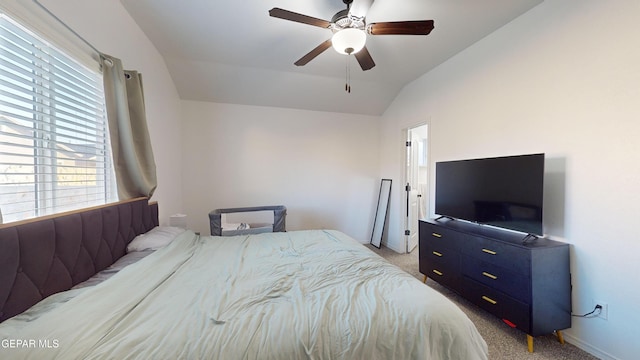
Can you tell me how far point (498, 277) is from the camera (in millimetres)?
1928

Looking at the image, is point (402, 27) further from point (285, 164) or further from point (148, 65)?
point (285, 164)

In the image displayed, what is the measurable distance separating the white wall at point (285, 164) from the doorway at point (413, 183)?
0.70m

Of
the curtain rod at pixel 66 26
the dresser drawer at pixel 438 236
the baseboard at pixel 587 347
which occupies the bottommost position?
the baseboard at pixel 587 347

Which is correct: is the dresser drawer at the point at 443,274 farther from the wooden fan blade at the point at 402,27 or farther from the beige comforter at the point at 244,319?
the wooden fan blade at the point at 402,27

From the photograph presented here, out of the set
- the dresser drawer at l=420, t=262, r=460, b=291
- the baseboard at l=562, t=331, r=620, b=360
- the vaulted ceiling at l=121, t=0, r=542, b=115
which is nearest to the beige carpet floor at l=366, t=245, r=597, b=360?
the baseboard at l=562, t=331, r=620, b=360

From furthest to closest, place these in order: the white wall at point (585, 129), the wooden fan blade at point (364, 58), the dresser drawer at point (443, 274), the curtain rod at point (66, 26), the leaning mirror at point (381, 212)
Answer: the leaning mirror at point (381, 212), the dresser drawer at point (443, 274), the wooden fan blade at point (364, 58), the white wall at point (585, 129), the curtain rod at point (66, 26)

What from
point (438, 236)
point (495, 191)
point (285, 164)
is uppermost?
point (285, 164)

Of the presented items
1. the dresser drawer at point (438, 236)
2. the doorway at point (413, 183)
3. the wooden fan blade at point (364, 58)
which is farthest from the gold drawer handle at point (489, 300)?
the wooden fan blade at point (364, 58)

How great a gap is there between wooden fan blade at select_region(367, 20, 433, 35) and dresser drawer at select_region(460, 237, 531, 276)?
181 centimetres

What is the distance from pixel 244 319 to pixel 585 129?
2.63 metres

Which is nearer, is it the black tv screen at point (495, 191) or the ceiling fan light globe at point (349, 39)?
the ceiling fan light globe at point (349, 39)

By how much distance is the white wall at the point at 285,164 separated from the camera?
12.0 ft

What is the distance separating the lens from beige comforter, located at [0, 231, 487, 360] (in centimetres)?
82

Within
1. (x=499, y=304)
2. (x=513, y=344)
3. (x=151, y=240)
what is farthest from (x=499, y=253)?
(x=151, y=240)
